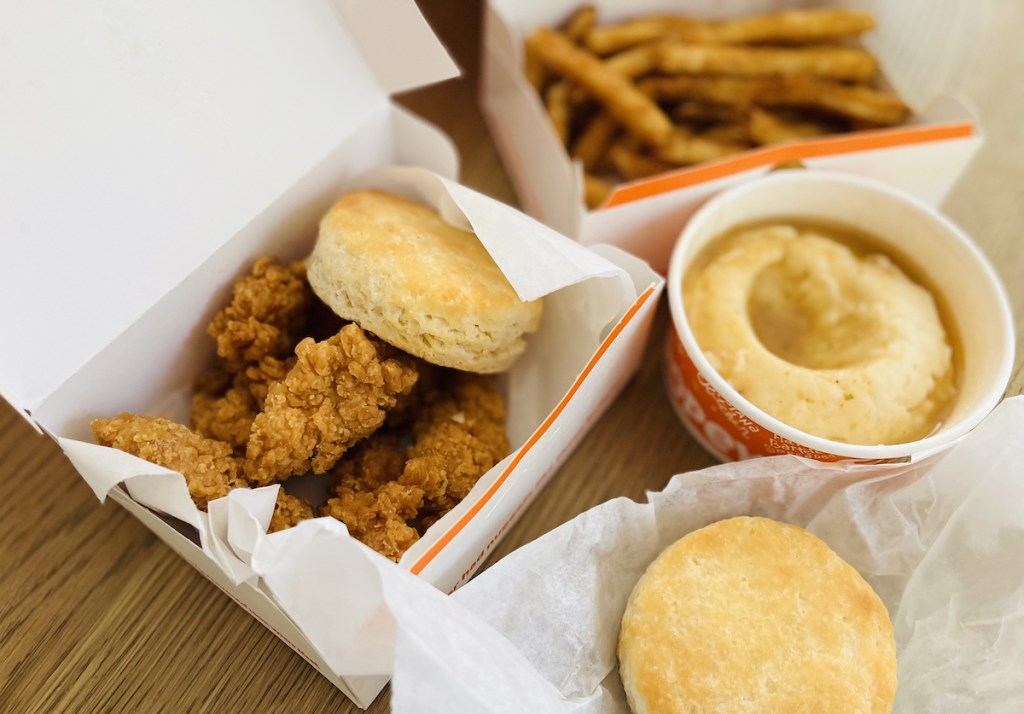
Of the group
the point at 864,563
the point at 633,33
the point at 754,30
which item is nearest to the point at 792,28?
the point at 754,30

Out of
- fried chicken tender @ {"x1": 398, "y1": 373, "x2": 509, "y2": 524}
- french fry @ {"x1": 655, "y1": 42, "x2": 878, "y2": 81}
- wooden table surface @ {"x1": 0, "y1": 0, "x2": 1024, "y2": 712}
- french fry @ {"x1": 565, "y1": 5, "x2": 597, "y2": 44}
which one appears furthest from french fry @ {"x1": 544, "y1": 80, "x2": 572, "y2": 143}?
fried chicken tender @ {"x1": 398, "y1": 373, "x2": 509, "y2": 524}

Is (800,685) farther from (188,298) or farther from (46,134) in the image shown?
(46,134)

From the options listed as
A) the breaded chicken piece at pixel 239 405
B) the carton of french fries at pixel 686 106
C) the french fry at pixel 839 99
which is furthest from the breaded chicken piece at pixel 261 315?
the french fry at pixel 839 99

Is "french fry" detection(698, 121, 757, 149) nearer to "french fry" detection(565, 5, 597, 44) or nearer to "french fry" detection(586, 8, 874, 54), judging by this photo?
"french fry" detection(586, 8, 874, 54)

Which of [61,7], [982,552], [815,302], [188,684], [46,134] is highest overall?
[61,7]

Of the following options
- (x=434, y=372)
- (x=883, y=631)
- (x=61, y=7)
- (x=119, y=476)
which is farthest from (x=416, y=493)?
(x=61, y=7)

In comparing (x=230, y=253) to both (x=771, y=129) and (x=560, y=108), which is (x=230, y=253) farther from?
(x=771, y=129)

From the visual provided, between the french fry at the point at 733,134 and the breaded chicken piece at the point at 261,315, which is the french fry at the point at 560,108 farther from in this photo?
Answer: the breaded chicken piece at the point at 261,315
